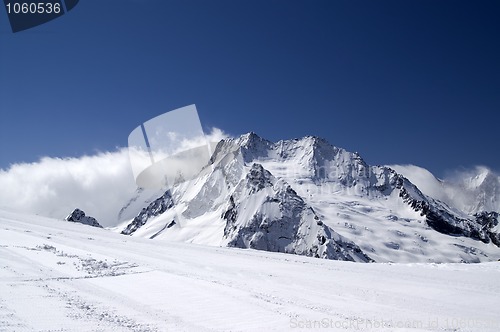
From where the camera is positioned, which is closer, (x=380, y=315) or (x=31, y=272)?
(x=380, y=315)

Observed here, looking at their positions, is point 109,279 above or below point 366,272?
below

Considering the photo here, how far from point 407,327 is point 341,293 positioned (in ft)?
15.7

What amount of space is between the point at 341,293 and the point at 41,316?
454 inches

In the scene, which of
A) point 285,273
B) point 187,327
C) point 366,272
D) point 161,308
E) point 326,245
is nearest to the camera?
point 187,327

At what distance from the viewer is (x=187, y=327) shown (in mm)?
10805

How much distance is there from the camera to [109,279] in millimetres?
16703

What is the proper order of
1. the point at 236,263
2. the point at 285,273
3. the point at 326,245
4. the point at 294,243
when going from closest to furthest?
the point at 285,273, the point at 236,263, the point at 326,245, the point at 294,243

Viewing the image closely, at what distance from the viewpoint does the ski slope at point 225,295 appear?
11.3m

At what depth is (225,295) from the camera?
14.9 m

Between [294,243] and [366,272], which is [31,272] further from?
[294,243]

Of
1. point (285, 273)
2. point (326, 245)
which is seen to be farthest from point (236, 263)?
point (326, 245)

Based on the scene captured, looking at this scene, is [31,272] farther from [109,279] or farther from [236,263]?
[236,263]

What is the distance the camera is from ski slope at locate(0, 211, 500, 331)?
11289 millimetres

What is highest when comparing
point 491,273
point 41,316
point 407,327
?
point 491,273
